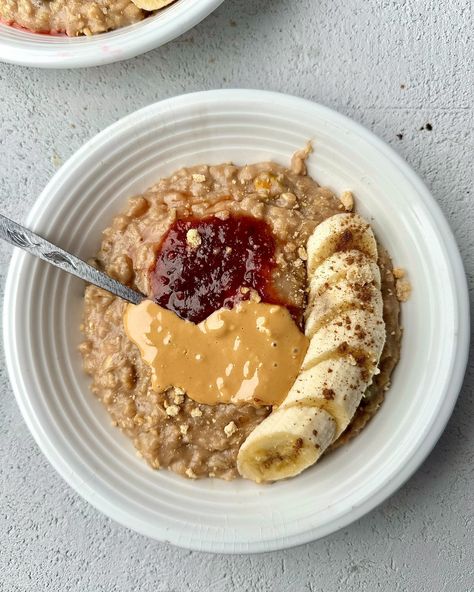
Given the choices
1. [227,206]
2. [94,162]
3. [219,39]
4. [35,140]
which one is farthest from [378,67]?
[35,140]

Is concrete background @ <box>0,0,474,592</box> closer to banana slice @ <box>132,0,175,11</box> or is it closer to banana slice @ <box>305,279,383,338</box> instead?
banana slice @ <box>132,0,175,11</box>

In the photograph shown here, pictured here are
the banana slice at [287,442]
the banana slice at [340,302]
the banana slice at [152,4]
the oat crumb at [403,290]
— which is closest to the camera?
the banana slice at [287,442]

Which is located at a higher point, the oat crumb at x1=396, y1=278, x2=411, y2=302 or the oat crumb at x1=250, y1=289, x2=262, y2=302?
the oat crumb at x1=396, y1=278, x2=411, y2=302

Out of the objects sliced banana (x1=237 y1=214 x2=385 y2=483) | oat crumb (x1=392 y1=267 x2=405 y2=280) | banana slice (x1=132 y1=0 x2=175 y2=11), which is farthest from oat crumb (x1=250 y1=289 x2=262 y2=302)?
banana slice (x1=132 y1=0 x2=175 y2=11)

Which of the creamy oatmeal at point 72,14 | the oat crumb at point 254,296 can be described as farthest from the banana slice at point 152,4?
the oat crumb at point 254,296

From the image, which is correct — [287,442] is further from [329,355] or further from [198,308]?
[198,308]

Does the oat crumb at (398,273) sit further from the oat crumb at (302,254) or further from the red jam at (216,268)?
the red jam at (216,268)

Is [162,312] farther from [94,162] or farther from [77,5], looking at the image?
[77,5]
